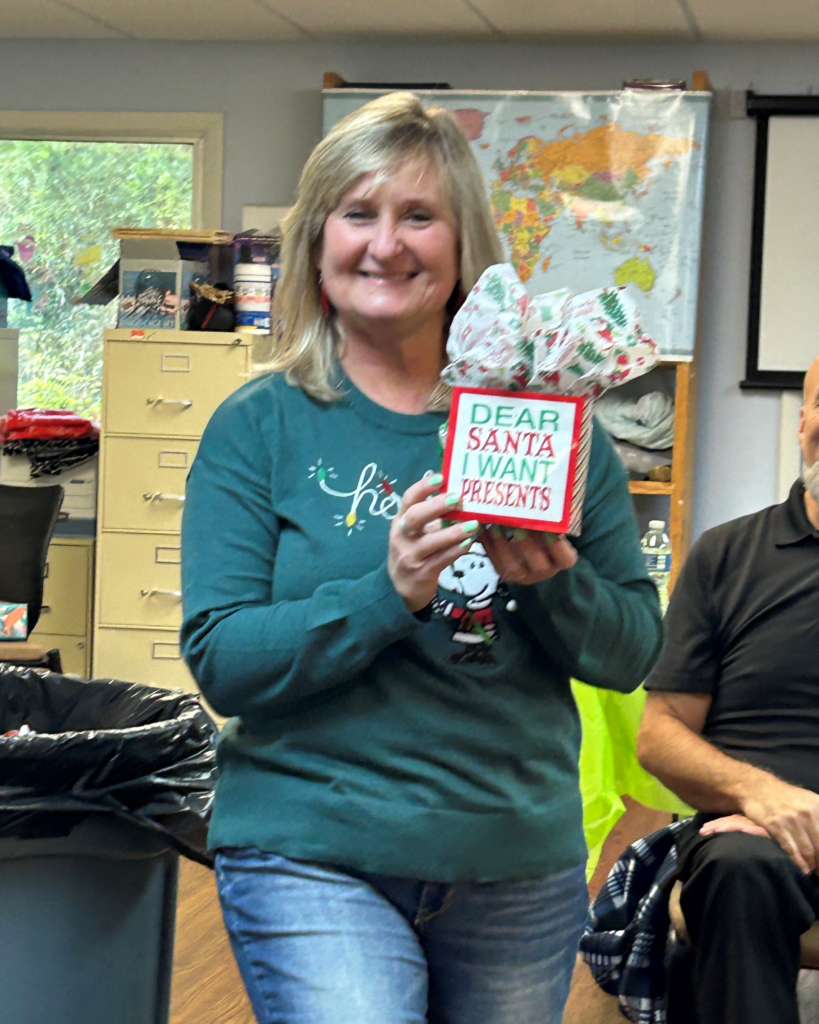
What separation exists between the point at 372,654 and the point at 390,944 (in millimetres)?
225

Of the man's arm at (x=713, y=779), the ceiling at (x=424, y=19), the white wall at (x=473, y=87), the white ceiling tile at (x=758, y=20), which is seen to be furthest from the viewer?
the white wall at (x=473, y=87)

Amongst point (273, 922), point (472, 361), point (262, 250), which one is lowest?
point (273, 922)

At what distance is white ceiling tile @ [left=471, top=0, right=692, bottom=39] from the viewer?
4102 mm

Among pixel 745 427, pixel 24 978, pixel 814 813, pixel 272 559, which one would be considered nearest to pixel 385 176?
pixel 272 559

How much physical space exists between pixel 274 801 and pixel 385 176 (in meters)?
0.52

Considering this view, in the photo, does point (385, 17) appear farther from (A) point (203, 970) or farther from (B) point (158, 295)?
(A) point (203, 970)

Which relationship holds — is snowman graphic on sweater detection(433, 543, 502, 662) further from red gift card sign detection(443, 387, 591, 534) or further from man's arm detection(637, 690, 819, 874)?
man's arm detection(637, 690, 819, 874)

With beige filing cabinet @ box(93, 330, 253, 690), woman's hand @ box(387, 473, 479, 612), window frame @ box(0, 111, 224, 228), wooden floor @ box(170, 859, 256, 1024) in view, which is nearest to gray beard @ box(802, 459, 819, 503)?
woman's hand @ box(387, 473, 479, 612)

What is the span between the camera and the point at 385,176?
1.03 m

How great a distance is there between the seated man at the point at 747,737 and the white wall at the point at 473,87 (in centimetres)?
264

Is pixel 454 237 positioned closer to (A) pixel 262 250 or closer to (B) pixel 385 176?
(B) pixel 385 176

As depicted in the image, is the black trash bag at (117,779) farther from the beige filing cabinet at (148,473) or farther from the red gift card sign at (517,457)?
the beige filing cabinet at (148,473)

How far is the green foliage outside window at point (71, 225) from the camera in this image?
195 inches

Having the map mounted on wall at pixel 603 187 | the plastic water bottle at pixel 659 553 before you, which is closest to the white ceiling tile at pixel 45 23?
the map mounted on wall at pixel 603 187
